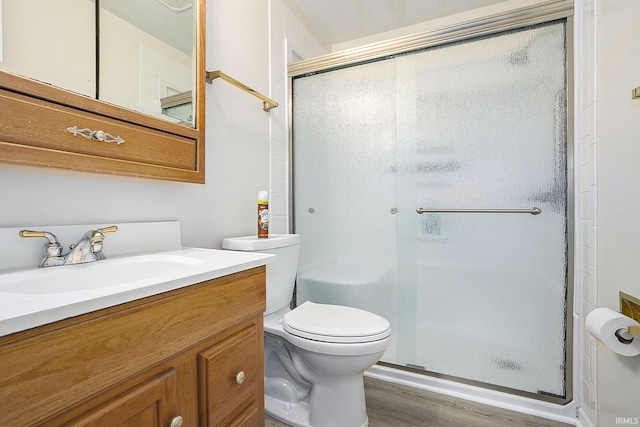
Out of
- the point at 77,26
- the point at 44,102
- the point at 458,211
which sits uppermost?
the point at 77,26

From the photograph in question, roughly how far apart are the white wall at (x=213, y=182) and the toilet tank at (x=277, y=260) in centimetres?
16

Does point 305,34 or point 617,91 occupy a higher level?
point 305,34

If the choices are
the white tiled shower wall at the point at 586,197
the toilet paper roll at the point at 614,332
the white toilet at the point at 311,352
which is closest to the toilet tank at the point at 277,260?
the white toilet at the point at 311,352

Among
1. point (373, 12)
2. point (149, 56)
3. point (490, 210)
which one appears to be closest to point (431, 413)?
point (490, 210)

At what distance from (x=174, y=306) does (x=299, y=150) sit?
146cm

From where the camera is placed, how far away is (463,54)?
1.52 m

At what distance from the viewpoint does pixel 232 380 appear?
2.65 ft

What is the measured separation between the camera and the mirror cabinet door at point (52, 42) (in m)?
0.70

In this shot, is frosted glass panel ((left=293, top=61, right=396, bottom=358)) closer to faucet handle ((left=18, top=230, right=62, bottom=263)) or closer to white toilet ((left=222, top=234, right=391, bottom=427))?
white toilet ((left=222, top=234, right=391, bottom=427))

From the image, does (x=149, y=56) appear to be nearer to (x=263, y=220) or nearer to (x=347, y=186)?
(x=263, y=220)

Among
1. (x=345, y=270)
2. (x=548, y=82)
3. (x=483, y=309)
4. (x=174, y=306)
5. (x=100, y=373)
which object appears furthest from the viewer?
(x=345, y=270)

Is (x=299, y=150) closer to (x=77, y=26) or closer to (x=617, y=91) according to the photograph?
(x=77, y=26)

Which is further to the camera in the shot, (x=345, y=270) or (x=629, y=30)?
(x=345, y=270)

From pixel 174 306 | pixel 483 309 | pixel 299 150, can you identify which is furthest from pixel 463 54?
pixel 174 306
